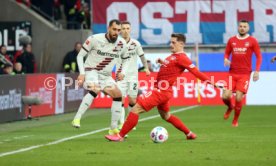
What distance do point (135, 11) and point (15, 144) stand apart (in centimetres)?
1895

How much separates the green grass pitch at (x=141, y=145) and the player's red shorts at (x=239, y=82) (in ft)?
2.69

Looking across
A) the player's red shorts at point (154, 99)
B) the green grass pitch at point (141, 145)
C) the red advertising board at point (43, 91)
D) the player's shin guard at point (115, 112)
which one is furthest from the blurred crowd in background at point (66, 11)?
the player's red shorts at point (154, 99)

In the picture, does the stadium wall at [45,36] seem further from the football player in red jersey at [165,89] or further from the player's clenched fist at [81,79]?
the football player in red jersey at [165,89]

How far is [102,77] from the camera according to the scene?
15.9 metres

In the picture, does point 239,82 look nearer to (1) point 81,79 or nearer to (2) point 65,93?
(1) point 81,79

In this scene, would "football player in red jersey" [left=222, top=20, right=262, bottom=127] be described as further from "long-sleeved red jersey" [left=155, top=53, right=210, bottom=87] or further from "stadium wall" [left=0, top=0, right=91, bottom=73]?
"stadium wall" [left=0, top=0, right=91, bottom=73]

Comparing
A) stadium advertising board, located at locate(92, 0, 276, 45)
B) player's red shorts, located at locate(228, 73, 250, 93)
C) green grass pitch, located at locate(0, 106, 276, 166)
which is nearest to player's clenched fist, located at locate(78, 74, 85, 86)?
green grass pitch, located at locate(0, 106, 276, 166)

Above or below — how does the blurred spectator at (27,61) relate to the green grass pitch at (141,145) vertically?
above

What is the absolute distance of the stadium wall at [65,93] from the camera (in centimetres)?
2159

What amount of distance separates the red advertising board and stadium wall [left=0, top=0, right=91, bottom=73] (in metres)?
7.74

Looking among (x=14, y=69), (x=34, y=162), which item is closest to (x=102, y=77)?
(x=34, y=162)

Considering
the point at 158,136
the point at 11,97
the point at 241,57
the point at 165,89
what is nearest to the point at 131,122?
the point at 158,136

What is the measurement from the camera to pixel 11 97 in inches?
848

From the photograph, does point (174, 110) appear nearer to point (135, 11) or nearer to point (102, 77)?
point (135, 11)
